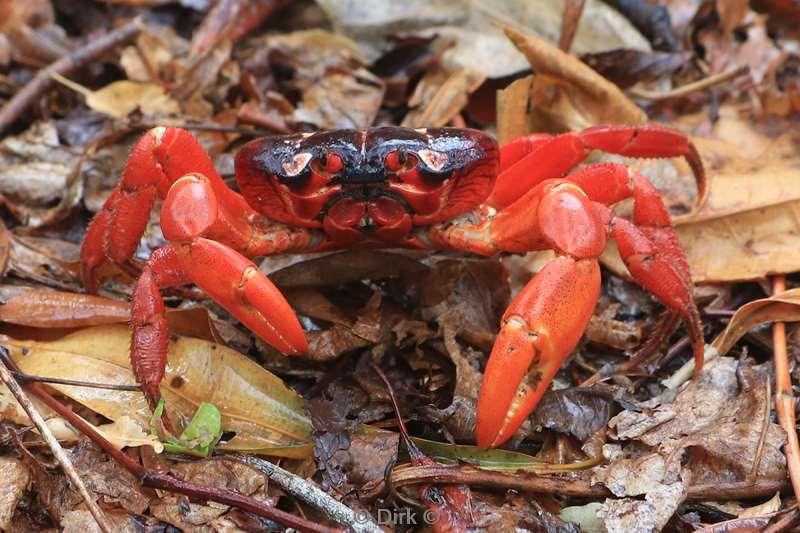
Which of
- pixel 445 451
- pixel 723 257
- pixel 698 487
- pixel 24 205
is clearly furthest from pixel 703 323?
pixel 24 205

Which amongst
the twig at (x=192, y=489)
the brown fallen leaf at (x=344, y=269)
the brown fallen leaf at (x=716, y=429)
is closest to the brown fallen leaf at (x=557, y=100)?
the brown fallen leaf at (x=344, y=269)

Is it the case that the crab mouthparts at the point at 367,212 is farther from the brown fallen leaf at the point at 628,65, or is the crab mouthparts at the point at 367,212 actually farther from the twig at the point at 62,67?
the twig at the point at 62,67

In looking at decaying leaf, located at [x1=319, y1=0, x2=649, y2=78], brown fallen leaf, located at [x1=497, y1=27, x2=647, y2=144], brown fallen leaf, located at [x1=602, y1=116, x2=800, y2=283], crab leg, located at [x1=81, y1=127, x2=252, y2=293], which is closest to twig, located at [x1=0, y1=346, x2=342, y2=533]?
crab leg, located at [x1=81, y1=127, x2=252, y2=293]

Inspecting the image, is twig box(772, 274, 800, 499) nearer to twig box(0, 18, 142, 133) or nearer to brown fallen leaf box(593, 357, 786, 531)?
brown fallen leaf box(593, 357, 786, 531)

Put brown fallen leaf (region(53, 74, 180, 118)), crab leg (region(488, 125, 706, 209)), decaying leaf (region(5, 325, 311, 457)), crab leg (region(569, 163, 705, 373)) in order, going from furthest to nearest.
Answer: brown fallen leaf (region(53, 74, 180, 118)) < crab leg (region(488, 125, 706, 209)) < crab leg (region(569, 163, 705, 373)) < decaying leaf (region(5, 325, 311, 457))

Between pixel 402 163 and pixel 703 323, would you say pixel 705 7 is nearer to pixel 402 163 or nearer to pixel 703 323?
pixel 703 323

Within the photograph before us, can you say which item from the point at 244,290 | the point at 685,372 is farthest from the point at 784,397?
the point at 244,290
